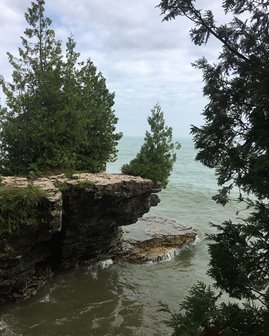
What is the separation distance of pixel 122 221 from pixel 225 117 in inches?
357

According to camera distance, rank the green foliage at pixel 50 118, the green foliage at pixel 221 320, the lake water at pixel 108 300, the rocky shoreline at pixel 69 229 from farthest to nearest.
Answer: the green foliage at pixel 50 118
the rocky shoreline at pixel 69 229
the lake water at pixel 108 300
the green foliage at pixel 221 320

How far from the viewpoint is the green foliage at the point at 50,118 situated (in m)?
14.4

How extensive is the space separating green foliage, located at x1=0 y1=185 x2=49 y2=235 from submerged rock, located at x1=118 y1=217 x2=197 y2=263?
6629mm

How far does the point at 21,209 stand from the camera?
407 inches

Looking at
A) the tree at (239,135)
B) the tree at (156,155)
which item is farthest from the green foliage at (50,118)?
the tree at (239,135)

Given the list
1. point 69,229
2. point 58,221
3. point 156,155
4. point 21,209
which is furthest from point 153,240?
point 21,209

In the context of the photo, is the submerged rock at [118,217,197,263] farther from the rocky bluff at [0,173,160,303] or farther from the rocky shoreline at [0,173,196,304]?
the rocky bluff at [0,173,160,303]

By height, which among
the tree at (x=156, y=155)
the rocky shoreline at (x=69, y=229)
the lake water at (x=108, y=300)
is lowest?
the lake water at (x=108, y=300)

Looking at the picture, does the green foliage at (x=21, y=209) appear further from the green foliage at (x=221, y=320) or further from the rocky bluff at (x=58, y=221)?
the green foliage at (x=221, y=320)

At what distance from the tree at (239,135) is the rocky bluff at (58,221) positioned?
19.7ft

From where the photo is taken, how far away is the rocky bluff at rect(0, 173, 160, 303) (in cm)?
1041

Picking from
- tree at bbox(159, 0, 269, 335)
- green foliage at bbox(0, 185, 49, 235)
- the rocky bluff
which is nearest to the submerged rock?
the rocky bluff

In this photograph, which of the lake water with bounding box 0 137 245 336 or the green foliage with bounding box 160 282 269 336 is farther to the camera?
the lake water with bounding box 0 137 245 336

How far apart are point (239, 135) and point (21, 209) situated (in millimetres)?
6712
